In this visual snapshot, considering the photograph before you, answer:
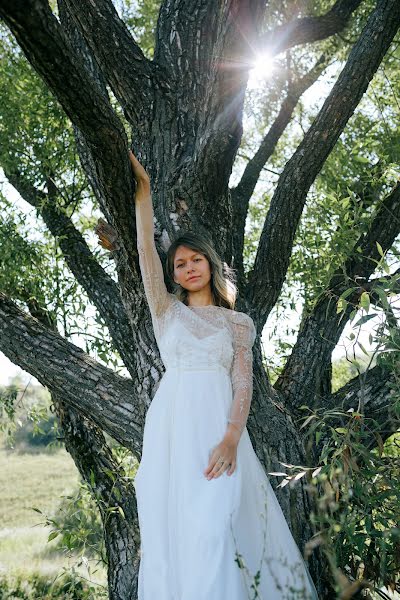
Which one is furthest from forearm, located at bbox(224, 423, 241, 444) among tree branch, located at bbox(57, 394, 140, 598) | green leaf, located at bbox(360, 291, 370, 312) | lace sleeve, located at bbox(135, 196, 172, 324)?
tree branch, located at bbox(57, 394, 140, 598)

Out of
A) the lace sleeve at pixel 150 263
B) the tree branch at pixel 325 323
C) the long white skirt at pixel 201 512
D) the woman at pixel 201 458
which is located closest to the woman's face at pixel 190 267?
the woman at pixel 201 458

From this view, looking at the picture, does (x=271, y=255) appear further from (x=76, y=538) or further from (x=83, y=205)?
(x=83, y=205)

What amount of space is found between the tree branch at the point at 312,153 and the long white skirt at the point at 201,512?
120 centimetres

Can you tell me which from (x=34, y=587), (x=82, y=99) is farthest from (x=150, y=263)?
(x=34, y=587)

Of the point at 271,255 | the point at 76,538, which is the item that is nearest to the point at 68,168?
the point at 271,255

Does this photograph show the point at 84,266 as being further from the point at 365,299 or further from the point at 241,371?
the point at 365,299

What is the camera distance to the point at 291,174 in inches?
174

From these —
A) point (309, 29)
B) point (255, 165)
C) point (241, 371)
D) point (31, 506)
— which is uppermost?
point (309, 29)

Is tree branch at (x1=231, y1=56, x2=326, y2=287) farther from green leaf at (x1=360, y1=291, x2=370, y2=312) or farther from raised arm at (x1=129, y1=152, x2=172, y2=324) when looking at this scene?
green leaf at (x1=360, y1=291, x2=370, y2=312)

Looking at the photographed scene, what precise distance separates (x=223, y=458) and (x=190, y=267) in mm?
1005

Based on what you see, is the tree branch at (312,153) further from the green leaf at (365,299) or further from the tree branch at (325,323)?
the green leaf at (365,299)

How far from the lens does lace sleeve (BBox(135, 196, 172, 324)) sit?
3.43 metres

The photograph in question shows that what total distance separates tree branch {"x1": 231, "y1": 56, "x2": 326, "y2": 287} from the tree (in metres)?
0.12

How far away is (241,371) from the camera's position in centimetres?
338
